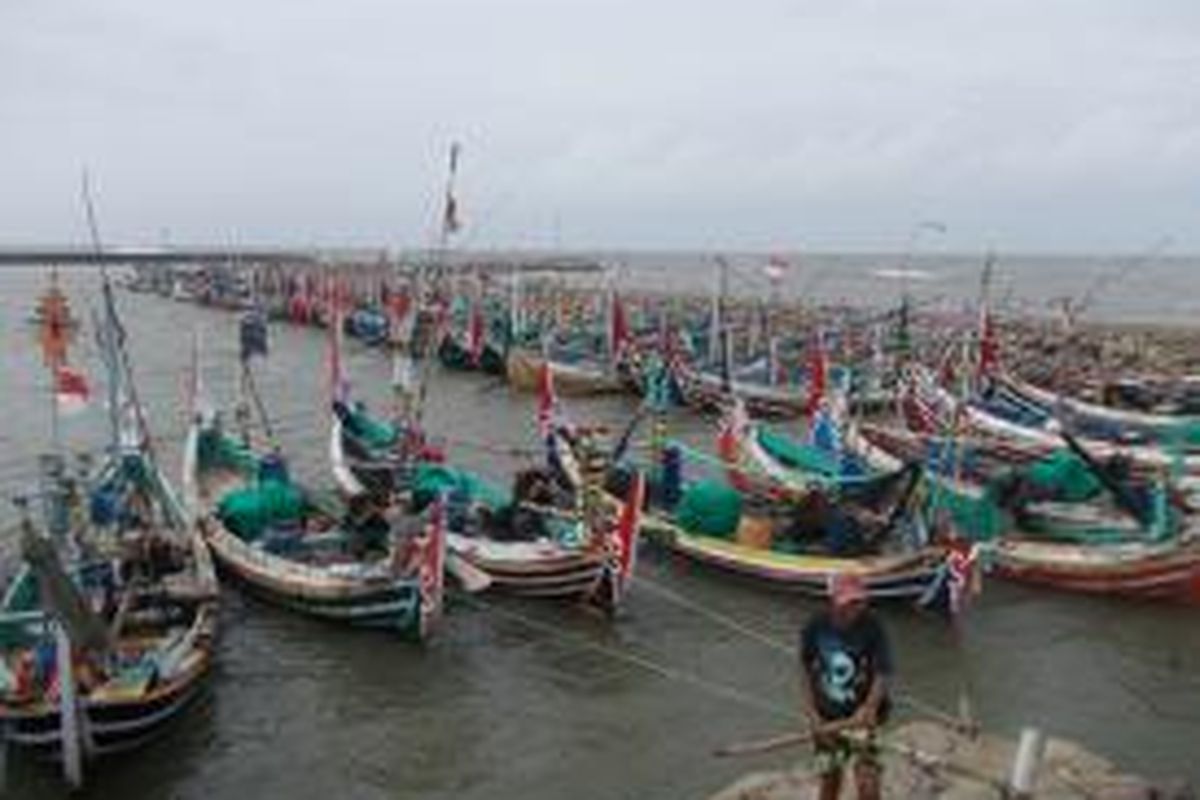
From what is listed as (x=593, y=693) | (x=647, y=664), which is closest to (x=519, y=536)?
(x=647, y=664)

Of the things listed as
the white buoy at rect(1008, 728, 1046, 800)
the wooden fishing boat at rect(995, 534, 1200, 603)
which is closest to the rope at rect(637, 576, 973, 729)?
the wooden fishing boat at rect(995, 534, 1200, 603)

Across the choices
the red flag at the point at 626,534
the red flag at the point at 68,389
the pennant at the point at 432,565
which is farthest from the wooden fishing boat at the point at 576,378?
the pennant at the point at 432,565

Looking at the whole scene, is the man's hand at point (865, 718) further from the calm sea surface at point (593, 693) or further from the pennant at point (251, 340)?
the pennant at point (251, 340)

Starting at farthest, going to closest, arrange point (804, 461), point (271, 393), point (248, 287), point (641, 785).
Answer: point (248, 287) → point (271, 393) → point (804, 461) → point (641, 785)

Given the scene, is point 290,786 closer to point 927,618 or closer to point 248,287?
point 927,618

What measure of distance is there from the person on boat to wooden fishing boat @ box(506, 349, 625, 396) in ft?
118

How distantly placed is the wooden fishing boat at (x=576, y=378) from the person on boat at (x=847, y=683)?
118ft

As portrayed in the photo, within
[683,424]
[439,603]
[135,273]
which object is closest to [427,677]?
[439,603]

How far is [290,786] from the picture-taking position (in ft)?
56.3

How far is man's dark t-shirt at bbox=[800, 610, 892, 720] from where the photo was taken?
11.8 metres

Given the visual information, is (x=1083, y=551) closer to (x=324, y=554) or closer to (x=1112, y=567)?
(x=1112, y=567)

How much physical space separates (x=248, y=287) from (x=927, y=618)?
3052 inches

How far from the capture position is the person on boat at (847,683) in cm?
1180

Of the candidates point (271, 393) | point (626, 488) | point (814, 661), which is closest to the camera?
point (814, 661)
